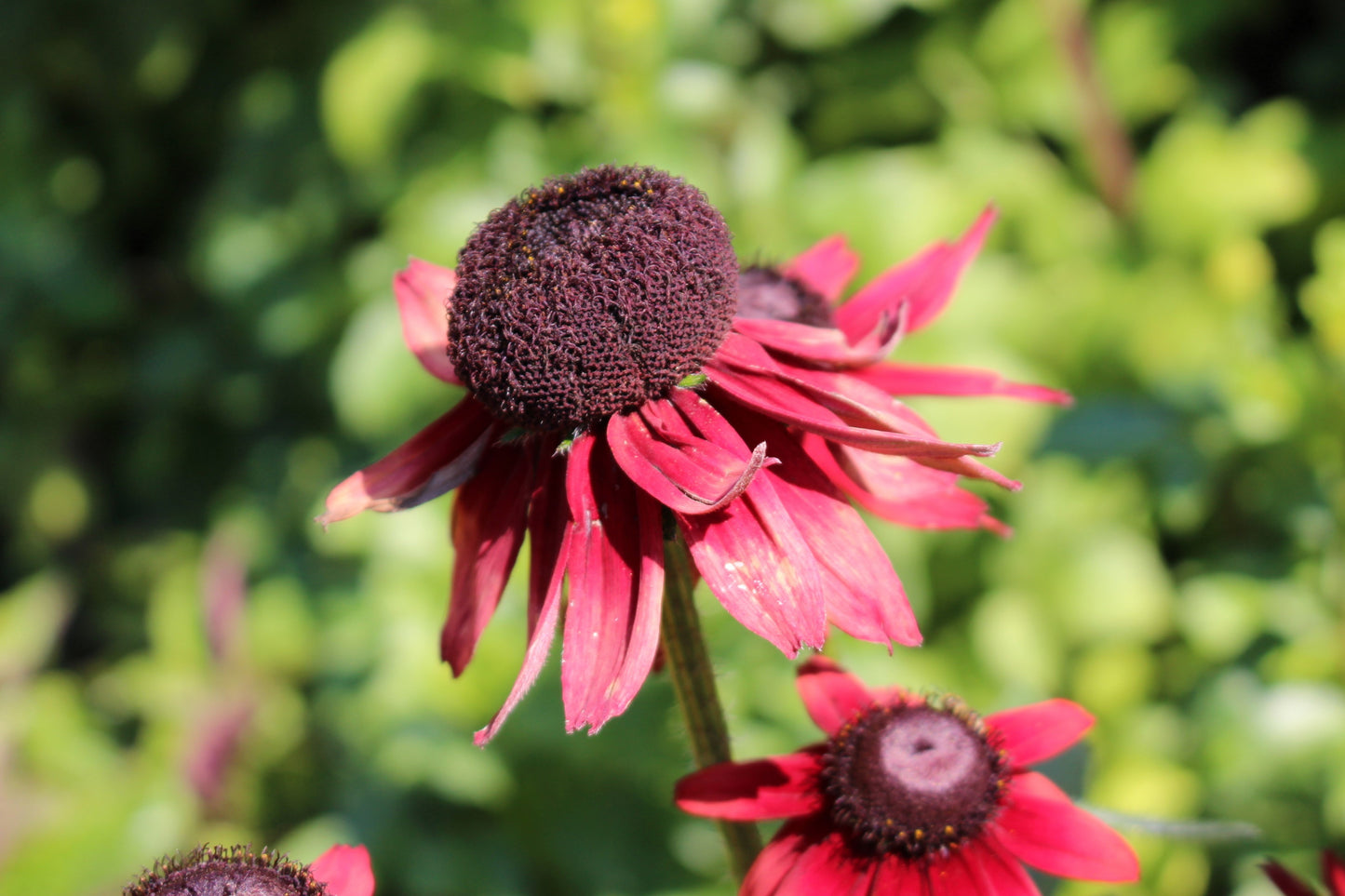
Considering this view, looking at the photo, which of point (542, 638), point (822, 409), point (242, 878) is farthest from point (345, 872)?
point (822, 409)

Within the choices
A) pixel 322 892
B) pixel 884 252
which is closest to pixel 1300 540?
pixel 884 252

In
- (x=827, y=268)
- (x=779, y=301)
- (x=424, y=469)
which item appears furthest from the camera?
(x=827, y=268)

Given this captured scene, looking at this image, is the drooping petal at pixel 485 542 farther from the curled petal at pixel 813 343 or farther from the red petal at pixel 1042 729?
the red petal at pixel 1042 729

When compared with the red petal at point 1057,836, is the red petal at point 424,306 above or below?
above

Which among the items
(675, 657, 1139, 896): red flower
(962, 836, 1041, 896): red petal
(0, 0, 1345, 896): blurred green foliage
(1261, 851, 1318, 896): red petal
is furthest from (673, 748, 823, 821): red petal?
(0, 0, 1345, 896): blurred green foliage

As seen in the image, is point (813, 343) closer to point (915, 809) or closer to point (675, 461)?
point (675, 461)

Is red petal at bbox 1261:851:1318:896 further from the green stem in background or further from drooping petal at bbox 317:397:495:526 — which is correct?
drooping petal at bbox 317:397:495:526

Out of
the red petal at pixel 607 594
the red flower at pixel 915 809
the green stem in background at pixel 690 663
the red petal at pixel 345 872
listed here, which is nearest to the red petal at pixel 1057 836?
the red flower at pixel 915 809
